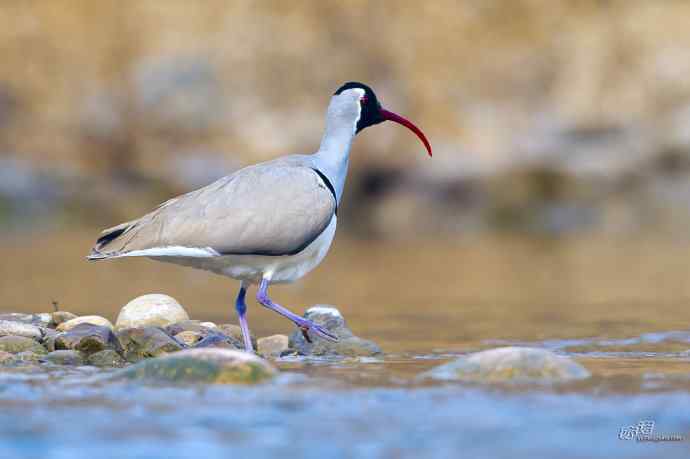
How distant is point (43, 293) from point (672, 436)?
29.0 ft

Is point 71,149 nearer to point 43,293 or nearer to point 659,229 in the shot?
point 659,229

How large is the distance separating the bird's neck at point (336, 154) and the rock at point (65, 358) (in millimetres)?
2128

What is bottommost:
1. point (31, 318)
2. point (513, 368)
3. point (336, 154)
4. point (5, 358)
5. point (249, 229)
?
point (513, 368)

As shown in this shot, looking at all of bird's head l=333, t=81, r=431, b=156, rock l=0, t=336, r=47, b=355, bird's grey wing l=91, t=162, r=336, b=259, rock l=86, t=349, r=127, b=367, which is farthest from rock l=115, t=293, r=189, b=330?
bird's head l=333, t=81, r=431, b=156

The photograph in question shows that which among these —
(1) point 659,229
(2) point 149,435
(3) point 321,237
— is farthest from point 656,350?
(1) point 659,229

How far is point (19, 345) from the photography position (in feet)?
24.6

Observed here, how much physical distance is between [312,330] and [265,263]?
1.85 ft

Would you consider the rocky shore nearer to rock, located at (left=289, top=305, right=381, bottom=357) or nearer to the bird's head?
rock, located at (left=289, top=305, right=381, bottom=357)

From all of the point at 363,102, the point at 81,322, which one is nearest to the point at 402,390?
the point at 81,322

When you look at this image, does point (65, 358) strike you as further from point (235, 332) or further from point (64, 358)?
point (235, 332)

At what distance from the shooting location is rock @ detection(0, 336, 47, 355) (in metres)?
7.46

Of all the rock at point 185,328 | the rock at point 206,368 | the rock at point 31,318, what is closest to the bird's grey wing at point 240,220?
the rock at point 185,328

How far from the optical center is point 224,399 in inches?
226

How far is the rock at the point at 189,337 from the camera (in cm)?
813
